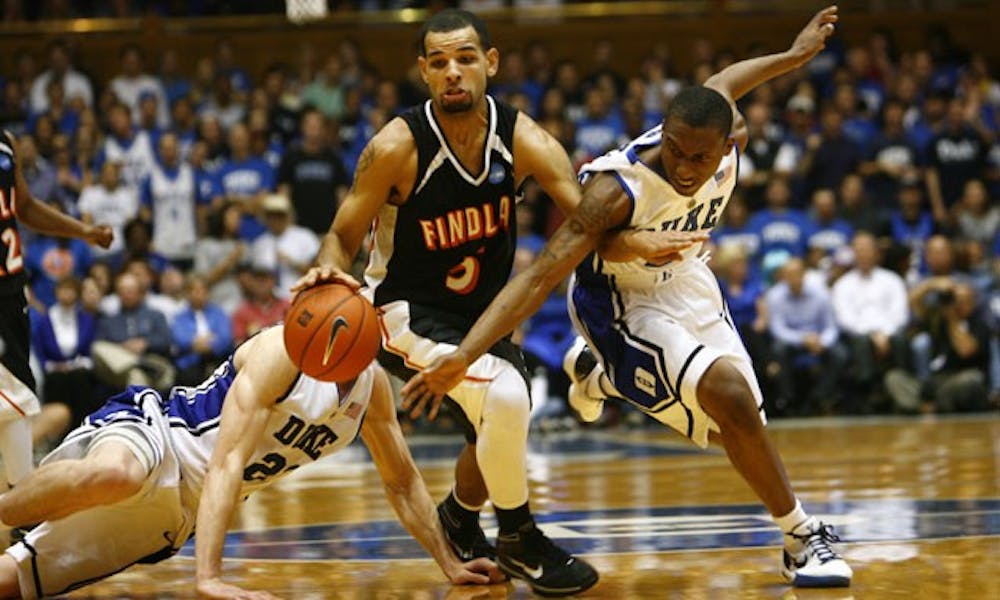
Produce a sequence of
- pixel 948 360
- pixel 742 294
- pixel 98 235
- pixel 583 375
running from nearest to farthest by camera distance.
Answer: pixel 583 375 → pixel 98 235 → pixel 948 360 → pixel 742 294

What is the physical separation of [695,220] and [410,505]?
1483 mm

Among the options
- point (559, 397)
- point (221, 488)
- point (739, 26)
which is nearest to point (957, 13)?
point (739, 26)

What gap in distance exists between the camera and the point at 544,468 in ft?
31.5

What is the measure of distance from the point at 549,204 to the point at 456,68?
9.03m

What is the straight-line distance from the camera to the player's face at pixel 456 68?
555 cm

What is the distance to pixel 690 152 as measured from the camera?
5.29 metres

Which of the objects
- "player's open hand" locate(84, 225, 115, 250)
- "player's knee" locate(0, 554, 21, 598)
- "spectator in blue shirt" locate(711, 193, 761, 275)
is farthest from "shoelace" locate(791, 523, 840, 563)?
"spectator in blue shirt" locate(711, 193, 761, 275)

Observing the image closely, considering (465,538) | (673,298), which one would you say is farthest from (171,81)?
(673,298)

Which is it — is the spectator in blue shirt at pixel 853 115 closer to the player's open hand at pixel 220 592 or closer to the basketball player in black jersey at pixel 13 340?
the basketball player in black jersey at pixel 13 340

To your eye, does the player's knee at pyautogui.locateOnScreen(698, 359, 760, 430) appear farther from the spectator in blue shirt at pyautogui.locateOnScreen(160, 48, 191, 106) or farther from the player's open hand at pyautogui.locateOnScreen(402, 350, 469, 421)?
the spectator in blue shirt at pyautogui.locateOnScreen(160, 48, 191, 106)

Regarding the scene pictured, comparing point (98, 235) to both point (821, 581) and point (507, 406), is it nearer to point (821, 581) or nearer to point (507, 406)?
point (507, 406)

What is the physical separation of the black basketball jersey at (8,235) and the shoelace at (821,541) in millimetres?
3274

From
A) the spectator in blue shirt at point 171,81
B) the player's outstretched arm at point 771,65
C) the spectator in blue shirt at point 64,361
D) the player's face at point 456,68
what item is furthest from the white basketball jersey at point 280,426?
the spectator in blue shirt at point 171,81

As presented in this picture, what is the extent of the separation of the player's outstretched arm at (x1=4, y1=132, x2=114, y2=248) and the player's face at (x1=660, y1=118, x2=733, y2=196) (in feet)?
9.00
